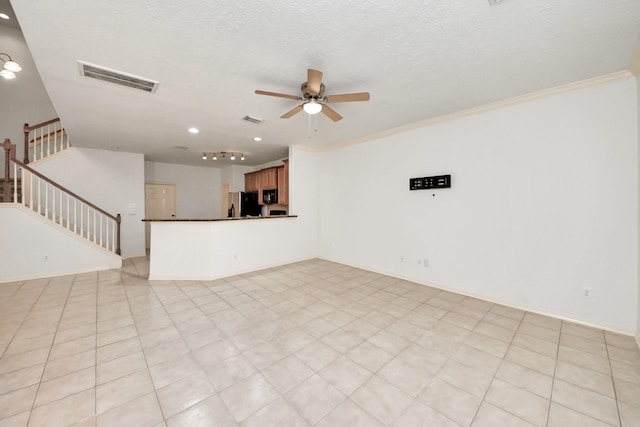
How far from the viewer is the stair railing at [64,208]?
4473mm

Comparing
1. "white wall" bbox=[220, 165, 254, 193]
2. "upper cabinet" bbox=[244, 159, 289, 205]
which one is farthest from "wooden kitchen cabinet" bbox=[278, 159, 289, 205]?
"white wall" bbox=[220, 165, 254, 193]

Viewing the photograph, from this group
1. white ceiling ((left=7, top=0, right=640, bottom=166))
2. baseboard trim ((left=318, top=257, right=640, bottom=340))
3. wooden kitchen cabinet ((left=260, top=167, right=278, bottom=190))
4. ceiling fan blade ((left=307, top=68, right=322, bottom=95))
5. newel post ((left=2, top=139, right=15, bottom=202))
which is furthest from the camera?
wooden kitchen cabinet ((left=260, top=167, right=278, bottom=190))

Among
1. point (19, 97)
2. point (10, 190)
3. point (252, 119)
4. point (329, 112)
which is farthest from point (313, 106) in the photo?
point (19, 97)

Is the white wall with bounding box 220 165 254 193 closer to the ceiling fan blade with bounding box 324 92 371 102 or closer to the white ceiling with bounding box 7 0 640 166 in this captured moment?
the white ceiling with bounding box 7 0 640 166

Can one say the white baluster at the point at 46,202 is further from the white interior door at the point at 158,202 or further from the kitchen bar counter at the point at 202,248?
the white interior door at the point at 158,202

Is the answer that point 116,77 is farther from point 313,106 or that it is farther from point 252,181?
point 252,181

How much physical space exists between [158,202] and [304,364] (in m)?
7.36

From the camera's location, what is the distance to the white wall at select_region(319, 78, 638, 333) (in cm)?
257

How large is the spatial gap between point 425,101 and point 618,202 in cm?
236

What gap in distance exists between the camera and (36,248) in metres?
4.38

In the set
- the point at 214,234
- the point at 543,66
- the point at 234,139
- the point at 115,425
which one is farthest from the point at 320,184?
the point at 115,425

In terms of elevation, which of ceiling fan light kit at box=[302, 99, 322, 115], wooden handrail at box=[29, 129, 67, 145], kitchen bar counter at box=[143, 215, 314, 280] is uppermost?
wooden handrail at box=[29, 129, 67, 145]

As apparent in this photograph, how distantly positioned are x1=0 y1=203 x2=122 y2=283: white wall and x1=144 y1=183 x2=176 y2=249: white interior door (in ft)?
7.47

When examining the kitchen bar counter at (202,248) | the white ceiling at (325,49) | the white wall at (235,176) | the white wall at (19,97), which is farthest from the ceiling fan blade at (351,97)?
the white wall at (19,97)
